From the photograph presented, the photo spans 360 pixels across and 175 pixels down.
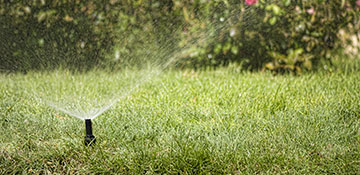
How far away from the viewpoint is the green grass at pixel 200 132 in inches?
78.8

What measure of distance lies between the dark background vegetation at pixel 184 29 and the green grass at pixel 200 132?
2.77 ft

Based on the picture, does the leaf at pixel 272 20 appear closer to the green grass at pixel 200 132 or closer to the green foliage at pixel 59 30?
the green grass at pixel 200 132

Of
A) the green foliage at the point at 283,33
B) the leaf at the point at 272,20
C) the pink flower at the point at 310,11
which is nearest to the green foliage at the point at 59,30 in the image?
the green foliage at the point at 283,33

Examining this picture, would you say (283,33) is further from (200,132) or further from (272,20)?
(200,132)

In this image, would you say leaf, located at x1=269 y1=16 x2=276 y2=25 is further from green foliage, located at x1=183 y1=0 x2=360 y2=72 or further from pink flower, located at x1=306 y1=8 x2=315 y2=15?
pink flower, located at x1=306 y1=8 x2=315 y2=15

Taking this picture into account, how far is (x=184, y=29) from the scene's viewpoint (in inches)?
169

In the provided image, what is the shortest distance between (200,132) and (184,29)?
2.08 m

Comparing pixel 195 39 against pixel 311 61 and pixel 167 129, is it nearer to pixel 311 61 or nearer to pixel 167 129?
pixel 311 61

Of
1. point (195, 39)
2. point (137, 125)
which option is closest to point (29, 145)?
point (137, 125)

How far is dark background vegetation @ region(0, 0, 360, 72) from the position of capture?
4227 millimetres

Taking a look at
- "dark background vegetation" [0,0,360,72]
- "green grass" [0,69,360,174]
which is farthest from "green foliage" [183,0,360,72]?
"green grass" [0,69,360,174]

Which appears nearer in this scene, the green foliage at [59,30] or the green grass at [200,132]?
the green grass at [200,132]

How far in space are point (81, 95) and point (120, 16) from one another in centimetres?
132

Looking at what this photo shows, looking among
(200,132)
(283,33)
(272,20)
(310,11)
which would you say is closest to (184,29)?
(272,20)
